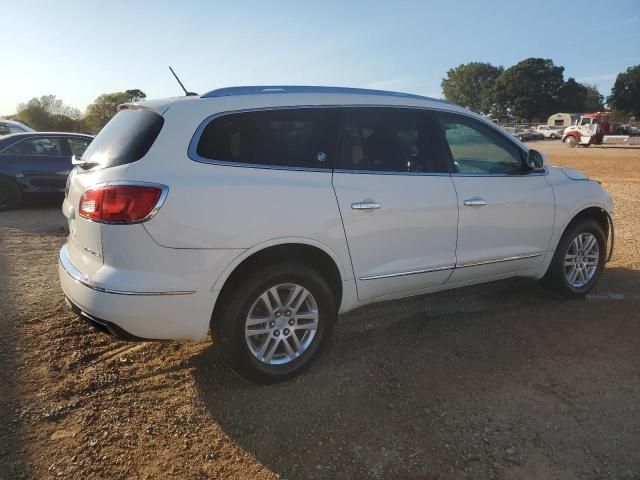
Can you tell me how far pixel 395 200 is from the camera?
3.39 meters

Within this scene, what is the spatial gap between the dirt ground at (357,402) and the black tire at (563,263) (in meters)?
0.22

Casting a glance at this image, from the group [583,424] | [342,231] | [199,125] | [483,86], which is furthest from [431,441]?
[483,86]

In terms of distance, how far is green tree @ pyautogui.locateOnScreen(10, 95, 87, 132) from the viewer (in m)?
30.8

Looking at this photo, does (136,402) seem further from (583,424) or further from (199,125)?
(583,424)

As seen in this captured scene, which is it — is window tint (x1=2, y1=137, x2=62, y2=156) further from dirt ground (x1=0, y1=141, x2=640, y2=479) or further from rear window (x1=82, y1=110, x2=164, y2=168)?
rear window (x1=82, y1=110, x2=164, y2=168)

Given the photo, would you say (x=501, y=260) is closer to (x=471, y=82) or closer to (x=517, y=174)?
(x=517, y=174)

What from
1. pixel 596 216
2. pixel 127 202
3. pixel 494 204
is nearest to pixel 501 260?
pixel 494 204

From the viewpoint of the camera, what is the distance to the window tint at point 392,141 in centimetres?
337

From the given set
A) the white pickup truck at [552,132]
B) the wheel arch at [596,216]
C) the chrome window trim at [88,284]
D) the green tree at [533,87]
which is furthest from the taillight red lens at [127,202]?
the green tree at [533,87]

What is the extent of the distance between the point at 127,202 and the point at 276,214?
818mm

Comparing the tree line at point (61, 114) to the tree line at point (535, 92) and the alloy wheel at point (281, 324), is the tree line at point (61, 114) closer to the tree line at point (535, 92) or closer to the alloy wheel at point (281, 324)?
the alloy wheel at point (281, 324)

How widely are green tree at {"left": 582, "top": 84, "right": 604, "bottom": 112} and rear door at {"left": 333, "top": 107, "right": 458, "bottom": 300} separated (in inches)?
4464

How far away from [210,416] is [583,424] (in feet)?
6.89

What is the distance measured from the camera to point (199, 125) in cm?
288
